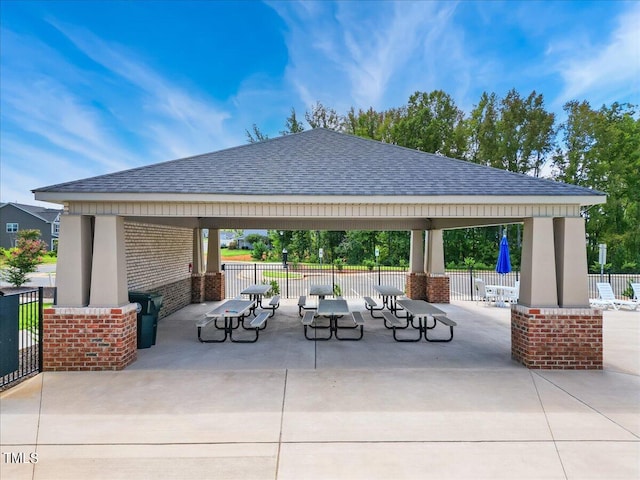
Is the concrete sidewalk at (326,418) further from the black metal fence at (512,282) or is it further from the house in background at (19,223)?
the house in background at (19,223)

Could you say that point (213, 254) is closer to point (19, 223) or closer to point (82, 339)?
point (82, 339)

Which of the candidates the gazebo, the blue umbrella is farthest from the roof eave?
the blue umbrella

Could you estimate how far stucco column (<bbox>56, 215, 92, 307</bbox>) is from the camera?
5.92 metres

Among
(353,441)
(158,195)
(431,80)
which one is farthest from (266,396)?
(431,80)

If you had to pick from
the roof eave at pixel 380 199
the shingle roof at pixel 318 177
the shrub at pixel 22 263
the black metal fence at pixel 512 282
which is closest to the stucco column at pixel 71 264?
the roof eave at pixel 380 199

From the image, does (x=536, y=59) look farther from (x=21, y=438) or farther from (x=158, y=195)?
(x=21, y=438)

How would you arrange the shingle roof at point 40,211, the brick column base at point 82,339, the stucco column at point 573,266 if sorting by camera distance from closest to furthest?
the brick column base at point 82,339 < the stucco column at point 573,266 < the shingle roof at point 40,211

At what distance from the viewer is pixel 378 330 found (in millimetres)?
8797

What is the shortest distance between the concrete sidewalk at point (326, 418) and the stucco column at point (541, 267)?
130 centimetres

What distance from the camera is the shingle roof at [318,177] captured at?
604cm

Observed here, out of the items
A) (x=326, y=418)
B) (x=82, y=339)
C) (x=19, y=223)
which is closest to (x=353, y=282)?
(x=82, y=339)

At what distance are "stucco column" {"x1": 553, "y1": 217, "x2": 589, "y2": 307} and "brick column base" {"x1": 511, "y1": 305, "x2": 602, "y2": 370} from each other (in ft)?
0.67

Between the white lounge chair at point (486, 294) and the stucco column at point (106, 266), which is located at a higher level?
the stucco column at point (106, 266)

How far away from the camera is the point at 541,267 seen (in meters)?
6.16
